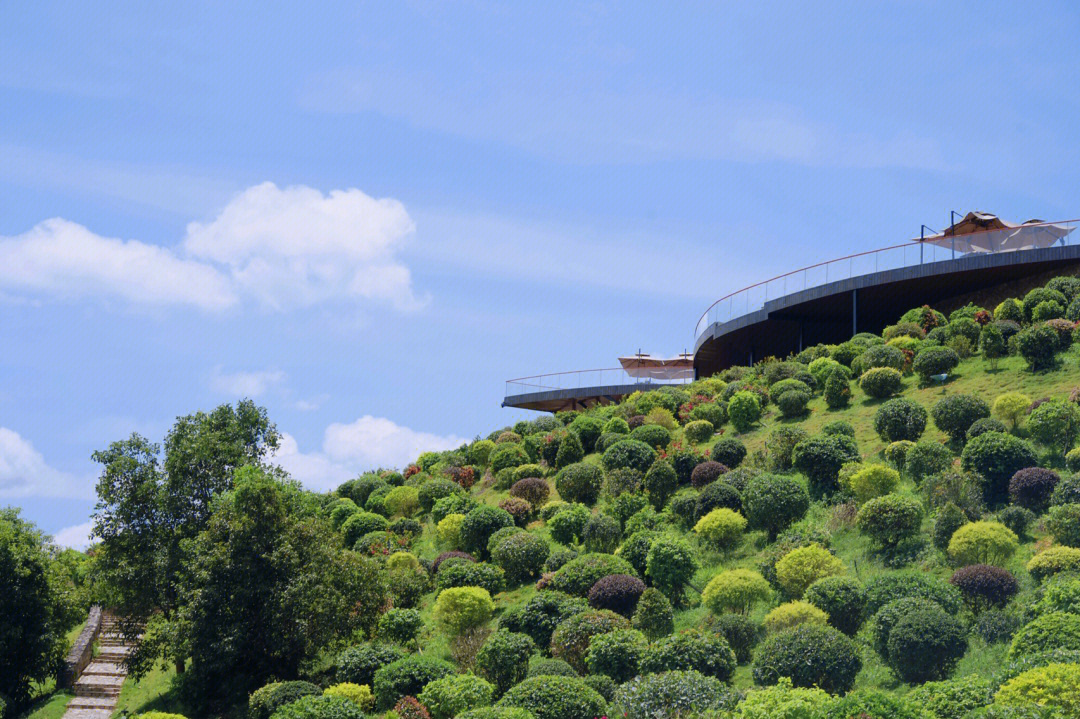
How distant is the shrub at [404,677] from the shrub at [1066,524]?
11090 mm

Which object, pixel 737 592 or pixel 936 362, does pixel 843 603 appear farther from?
pixel 936 362

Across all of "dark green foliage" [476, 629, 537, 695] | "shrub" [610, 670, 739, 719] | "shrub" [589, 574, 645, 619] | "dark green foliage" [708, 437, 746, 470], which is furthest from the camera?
"dark green foliage" [708, 437, 746, 470]

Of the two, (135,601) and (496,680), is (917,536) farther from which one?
(135,601)

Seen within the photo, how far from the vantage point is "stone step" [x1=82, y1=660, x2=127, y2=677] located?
83.6 ft

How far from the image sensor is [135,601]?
23.1 m

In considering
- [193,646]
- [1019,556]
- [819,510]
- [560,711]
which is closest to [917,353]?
[819,510]

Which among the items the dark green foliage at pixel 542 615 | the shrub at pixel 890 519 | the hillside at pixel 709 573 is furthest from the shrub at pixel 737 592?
the shrub at pixel 890 519

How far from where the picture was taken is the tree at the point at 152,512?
23.0 m

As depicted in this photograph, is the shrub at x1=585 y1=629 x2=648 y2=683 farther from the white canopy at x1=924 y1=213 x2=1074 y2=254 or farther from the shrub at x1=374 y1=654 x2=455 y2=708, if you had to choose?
the white canopy at x1=924 y1=213 x2=1074 y2=254

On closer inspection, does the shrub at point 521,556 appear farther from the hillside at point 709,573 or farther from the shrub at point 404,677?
the shrub at point 404,677

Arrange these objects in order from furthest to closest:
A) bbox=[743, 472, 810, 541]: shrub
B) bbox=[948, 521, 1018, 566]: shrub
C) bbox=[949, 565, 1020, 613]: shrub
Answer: bbox=[743, 472, 810, 541]: shrub → bbox=[948, 521, 1018, 566]: shrub → bbox=[949, 565, 1020, 613]: shrub

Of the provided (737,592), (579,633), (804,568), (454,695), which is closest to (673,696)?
(454,695)

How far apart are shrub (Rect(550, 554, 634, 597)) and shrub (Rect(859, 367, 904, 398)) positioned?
11.4m

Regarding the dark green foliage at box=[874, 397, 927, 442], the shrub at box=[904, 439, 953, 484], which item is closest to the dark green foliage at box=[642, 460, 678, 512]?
the dark green foliage at box=[874, 397, 927, 442]
